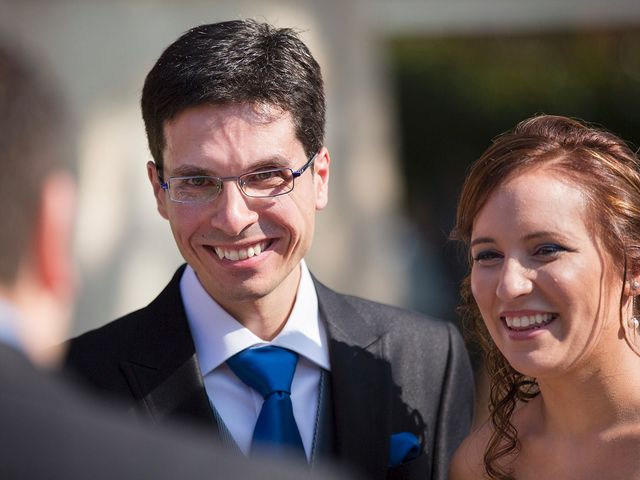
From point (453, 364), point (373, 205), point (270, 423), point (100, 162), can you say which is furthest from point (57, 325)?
point (373, 205)

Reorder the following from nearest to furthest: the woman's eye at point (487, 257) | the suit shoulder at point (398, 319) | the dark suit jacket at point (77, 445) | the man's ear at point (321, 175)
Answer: the dark suit jacket at point (77, 445) < the woman's eye at point (487, 257) < the man's ear at point (321, 175) < the suit shoulder at point (398, 319)

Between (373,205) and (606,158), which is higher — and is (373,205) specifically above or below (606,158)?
below

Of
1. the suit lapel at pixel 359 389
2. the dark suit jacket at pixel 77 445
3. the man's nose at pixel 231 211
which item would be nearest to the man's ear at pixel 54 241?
the dark suit jacket at pixel 77 445

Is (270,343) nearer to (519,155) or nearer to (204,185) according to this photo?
(204,185)

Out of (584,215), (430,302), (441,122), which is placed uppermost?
(584,215)

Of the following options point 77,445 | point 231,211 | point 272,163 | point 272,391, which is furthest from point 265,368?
point 77,445

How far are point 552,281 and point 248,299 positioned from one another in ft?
2.82

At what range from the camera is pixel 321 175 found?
3.36 metres

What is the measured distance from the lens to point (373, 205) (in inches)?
338

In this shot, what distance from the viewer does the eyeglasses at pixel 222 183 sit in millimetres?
3064

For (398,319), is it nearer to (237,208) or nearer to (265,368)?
(265,368)

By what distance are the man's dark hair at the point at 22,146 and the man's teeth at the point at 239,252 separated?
4.11 feet

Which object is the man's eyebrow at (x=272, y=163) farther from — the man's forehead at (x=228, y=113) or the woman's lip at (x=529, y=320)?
the woman's lip at (x=529, y=320)

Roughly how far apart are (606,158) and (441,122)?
51.5 feet
